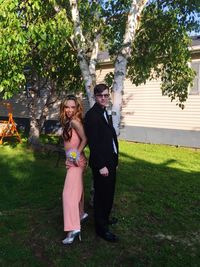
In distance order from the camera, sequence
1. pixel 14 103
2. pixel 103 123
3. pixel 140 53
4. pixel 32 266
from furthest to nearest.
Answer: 1. pixel 14 103
2. pixel 140 53
3. pixel 103 123
4. pixel 32 266

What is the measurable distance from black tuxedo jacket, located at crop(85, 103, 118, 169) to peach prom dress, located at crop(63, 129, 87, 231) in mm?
247

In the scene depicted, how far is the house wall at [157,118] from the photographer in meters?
14.2

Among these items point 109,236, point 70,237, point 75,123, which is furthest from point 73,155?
point 109,236

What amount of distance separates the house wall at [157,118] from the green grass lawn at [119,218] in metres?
4.03

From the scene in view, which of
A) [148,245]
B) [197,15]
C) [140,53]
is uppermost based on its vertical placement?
[197,15]

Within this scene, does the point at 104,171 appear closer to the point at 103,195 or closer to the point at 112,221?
the point at 103,195

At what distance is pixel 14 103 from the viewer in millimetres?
21594

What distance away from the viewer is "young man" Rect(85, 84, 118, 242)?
5.06 m

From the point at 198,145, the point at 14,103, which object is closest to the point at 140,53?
the point at 198,145

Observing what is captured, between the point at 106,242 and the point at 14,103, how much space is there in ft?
56.6

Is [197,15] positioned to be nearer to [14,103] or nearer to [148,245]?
[148,245]

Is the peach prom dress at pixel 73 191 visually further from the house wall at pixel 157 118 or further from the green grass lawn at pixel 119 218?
the house wall at pixel 157 118

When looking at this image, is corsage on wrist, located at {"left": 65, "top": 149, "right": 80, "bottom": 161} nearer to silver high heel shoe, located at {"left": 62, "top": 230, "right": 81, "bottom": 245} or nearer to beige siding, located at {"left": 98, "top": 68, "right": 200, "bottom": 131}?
silver high heel shoe, located at {"left": 62, "top": 230, "right": 81, "bottom": 245}

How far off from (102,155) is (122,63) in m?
2.15
